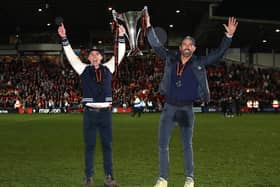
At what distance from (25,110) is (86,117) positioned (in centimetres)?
4138

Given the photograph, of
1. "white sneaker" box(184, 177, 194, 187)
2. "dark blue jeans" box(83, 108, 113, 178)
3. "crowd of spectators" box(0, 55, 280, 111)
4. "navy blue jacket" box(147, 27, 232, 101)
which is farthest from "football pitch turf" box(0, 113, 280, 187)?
"crowd of spectators" box(0, 55, 280, 111)

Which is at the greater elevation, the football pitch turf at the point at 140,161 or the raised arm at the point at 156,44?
the raised arm at the point at 156,44

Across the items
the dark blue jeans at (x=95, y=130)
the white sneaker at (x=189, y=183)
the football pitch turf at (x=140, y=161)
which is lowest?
the football pitch turf at (x=140, y=161)

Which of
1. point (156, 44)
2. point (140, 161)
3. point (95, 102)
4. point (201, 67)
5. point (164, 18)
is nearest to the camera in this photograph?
point (201, 67)

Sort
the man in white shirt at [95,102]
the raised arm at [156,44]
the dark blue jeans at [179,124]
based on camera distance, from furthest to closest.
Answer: the man in white shirt at [95,102]
the raised arm at [156,44]
the dark blue jeans at [179,124]

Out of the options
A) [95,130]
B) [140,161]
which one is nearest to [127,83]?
[140,161]

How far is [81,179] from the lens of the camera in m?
10.1

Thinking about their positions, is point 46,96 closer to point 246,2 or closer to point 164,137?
point 246,2

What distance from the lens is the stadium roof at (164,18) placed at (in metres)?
46.5

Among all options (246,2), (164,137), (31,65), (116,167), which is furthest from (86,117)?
(31,65)

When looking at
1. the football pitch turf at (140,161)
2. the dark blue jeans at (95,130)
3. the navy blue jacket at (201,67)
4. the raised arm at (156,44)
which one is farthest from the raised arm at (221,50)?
the football pitch turf at (140,161)

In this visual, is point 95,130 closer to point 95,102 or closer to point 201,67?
point 95,102

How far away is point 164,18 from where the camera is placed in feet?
179

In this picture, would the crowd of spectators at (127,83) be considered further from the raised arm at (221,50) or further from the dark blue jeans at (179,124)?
the raised arm at (221,50)
